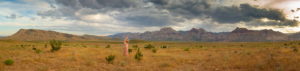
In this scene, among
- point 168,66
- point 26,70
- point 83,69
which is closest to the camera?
point 26,70

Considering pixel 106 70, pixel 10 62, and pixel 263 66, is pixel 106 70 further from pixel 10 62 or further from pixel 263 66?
pixel 263 66

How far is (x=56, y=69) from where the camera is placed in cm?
1506

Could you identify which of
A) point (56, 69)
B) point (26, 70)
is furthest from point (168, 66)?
point (26, 70)

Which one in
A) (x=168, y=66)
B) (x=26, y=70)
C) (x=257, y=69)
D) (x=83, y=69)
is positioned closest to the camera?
(x=257, y=69)

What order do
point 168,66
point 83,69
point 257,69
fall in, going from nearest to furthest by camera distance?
point 257,69, point 83,69, point 168,66

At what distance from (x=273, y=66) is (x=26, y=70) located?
15184 millimetres

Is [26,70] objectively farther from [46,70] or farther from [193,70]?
[193,70]

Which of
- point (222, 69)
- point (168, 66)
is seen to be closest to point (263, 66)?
point (222, 69)

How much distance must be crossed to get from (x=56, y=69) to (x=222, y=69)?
1088 centimetres

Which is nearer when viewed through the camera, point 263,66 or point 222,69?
point 263,66

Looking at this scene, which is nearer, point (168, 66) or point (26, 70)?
point (26, 70)

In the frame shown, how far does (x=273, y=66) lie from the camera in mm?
13680

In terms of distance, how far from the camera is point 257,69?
13.6 meters

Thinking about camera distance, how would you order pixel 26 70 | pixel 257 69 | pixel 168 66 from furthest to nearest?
pixel 168 66, pixel 26 70, pixel 257 69
